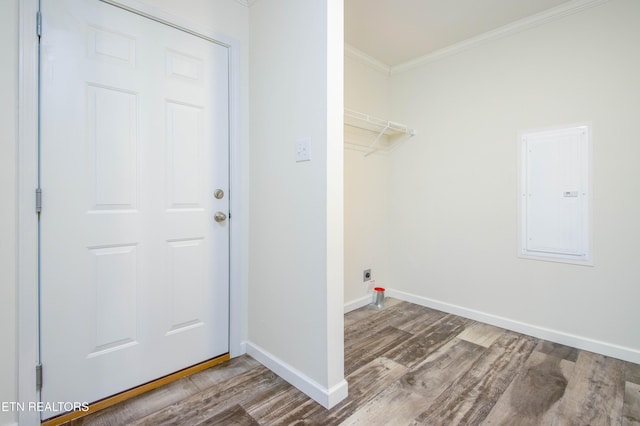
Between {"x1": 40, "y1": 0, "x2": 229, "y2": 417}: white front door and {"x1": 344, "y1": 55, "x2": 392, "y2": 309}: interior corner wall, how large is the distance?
1.22 m

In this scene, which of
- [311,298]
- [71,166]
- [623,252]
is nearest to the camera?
[71,166]

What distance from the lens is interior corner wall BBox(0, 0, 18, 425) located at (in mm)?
1239

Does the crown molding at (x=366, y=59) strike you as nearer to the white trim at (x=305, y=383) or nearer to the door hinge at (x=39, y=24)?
the door hinge at (x=39, y=24)

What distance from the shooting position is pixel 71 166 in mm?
1392

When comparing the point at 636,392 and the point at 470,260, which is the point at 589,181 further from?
the point at 636,392

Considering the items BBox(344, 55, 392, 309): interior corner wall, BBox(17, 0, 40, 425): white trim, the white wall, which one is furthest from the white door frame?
BBox(344, 55, 392, 309): interior corner wall

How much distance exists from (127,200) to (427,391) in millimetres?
1869

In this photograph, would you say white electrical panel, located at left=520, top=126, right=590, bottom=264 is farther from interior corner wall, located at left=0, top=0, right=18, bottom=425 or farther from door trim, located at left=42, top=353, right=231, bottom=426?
interior corner wall, located at left=0, top=0, right=18, bottom=425

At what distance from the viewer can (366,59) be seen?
2881 millimetres

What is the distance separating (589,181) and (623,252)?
1.63ft

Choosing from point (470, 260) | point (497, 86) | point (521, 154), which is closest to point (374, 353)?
point (470, 260)

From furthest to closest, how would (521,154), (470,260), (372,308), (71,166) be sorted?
(372,308) → (470,260) → (521,154) → (71,166)

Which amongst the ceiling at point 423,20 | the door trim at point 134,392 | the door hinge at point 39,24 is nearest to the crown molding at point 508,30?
the ceiling at point 423,20

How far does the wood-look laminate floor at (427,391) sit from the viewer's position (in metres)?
1.41
